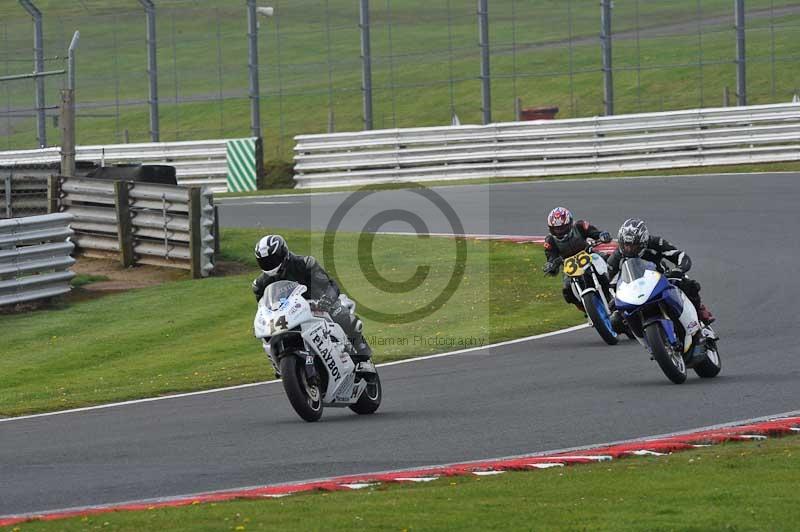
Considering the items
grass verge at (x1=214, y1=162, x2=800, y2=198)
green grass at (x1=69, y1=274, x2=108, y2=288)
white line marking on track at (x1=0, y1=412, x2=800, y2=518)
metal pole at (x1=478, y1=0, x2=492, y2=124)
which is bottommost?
white line marking on track at (x1=0, y1=412, x2=800, y2=518)

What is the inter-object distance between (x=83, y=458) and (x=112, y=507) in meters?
2.15

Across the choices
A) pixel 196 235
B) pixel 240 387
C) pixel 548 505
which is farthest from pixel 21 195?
pixel 548 505

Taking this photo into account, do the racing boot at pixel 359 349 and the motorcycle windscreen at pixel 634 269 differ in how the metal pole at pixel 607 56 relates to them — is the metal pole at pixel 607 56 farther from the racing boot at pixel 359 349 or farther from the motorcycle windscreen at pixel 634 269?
the racing boot at pixel 359 349

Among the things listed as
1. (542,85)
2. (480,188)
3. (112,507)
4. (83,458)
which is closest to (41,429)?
(83,458)

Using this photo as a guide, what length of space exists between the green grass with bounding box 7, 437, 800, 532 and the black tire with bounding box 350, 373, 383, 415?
3.30m

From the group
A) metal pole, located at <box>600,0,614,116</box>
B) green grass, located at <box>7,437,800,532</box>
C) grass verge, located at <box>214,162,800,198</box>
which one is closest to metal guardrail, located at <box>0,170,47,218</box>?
grass verge, located at <box>214,162,800,198</box>

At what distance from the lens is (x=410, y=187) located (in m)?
32.8

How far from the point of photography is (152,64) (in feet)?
123

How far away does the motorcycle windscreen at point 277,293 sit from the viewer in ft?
36.6

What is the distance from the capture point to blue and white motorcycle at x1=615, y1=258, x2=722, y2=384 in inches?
486

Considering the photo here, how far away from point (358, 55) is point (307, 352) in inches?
1139

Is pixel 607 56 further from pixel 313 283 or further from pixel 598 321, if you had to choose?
pixel 313 283

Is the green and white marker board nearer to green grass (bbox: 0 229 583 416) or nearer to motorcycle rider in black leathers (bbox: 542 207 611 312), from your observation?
green grass (bbox: 0 229 583 416)

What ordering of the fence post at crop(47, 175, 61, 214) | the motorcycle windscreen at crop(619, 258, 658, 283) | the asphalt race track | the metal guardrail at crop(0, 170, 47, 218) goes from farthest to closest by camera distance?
the metal guardrail at crop(0, 170, 47, 218) < the fence post at crop(47, 175, 61, 214) < the motorcycle windscreen at crop(619, 258, 658, 283) < the asphalt race track
